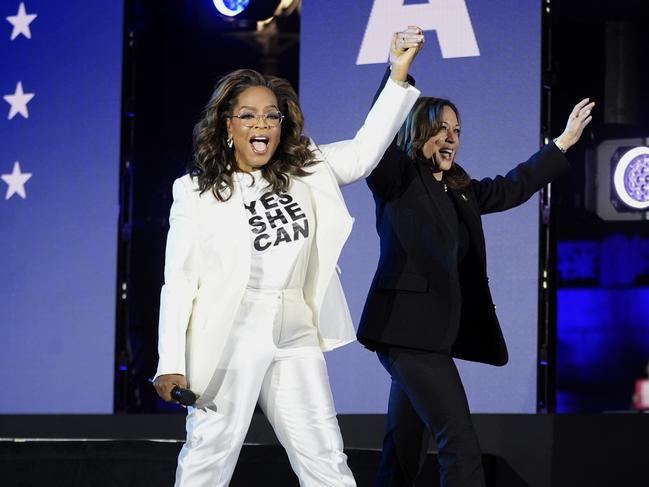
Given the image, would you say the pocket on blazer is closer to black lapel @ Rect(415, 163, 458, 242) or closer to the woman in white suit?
black lapel @ Rect(415, 163, 458, 242)

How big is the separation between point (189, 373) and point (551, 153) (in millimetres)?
1632

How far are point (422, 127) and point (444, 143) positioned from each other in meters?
0.09

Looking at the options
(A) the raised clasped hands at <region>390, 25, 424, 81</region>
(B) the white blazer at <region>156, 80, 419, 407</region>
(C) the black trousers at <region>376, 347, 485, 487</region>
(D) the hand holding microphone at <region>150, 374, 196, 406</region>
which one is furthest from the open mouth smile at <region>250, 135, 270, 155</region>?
(C) the black trousers at <region>376, 347, 485, 487</region>

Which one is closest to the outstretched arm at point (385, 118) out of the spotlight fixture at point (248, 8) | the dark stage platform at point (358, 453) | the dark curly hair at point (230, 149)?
the dark curly hair at point (230, 149)

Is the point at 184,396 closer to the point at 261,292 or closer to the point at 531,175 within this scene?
the point at 261,292

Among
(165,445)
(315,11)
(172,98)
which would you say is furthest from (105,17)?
(165,445)

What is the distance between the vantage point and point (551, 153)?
374 centimetres

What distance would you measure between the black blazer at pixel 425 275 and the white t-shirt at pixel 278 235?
19.3 inches

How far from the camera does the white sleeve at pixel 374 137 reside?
2883 mm

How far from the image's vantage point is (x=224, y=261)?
2793 mm

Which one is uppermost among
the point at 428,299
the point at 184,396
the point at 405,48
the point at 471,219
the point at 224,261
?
the point at 405,48

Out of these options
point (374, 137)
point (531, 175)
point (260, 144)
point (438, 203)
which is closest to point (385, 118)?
point (374, 137)

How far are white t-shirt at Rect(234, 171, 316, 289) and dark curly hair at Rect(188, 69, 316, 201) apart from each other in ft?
0.14

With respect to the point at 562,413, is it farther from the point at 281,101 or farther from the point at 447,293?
the point at 281,101
